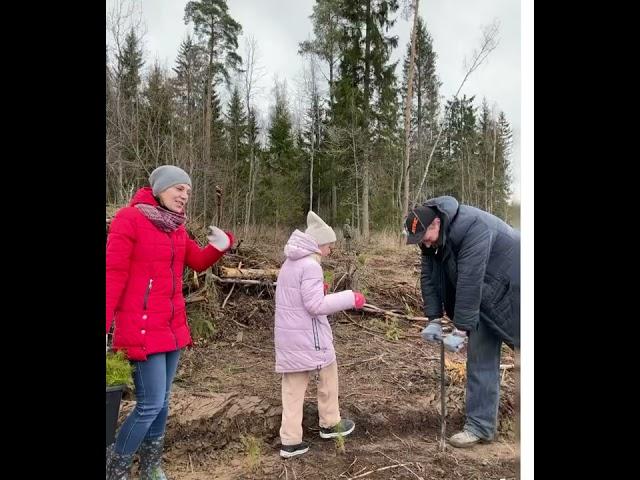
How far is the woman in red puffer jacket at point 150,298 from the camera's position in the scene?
6.35ft

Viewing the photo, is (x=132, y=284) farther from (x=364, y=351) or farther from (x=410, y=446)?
(x=410, y=446)

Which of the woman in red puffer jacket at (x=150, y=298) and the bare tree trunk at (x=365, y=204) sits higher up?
the bare tree trunk at (x=365, y=204)

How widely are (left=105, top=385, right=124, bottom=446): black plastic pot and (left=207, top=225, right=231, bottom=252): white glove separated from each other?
2.26ft

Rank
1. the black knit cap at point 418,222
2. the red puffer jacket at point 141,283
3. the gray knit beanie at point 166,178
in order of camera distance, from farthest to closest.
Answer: the black knit cap at point 418,222 < the gray knit beanie at point 166,178 < the red puffer jacket at point 141,283

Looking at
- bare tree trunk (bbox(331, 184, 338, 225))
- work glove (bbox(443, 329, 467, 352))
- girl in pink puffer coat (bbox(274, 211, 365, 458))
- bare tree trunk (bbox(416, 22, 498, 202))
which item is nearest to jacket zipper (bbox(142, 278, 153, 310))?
girl in pink puffer coat (bbox(274, 211, 365, 458))

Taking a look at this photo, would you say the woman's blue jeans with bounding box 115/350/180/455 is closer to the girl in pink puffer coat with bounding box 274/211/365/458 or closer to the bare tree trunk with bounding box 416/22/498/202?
the girl in pink puffer coat with bounding box 274/211/365/458

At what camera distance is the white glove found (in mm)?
2139

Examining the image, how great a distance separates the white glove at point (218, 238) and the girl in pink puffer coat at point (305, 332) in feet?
0.87

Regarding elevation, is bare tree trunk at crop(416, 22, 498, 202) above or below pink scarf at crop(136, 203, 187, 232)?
above

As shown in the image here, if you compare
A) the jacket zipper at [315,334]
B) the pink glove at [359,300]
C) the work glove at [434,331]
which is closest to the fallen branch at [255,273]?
the jacket zipper at [315,334]

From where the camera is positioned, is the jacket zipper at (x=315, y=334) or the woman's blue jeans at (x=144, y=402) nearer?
the woman's blue jeans at (x=144, y=402)

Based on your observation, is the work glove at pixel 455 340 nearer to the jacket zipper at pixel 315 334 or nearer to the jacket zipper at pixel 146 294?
the jacket zipper at pixel 315 334
